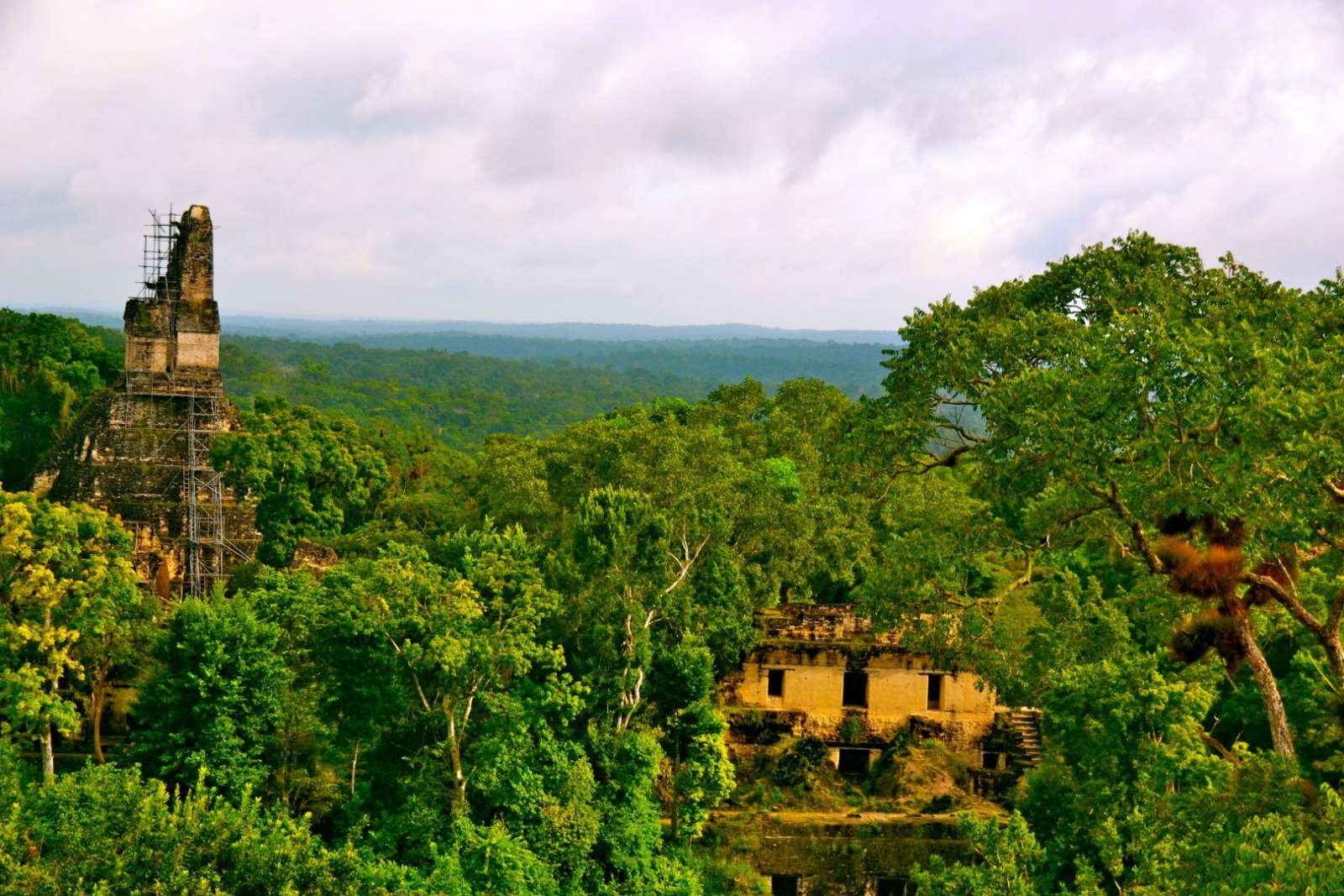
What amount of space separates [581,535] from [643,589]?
4.67ft

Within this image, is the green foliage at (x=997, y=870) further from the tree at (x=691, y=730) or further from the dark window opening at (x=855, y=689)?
the dark window opening at (x=855, y=689)

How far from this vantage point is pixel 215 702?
2331 centimetres

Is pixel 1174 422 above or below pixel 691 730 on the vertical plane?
above

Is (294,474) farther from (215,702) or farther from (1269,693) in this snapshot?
(1269,693)

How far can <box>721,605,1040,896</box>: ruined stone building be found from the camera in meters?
30.3

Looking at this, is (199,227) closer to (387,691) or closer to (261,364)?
(387,691)

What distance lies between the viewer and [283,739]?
2402 centimetres

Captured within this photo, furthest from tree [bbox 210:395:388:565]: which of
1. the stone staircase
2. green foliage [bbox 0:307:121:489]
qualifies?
the stone staircase

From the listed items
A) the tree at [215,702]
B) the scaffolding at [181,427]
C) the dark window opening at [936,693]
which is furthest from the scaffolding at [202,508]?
the dark window opening at [936,693]

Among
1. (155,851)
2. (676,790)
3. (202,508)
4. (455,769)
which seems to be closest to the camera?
(155,851)

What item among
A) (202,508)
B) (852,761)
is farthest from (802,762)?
(202,508)

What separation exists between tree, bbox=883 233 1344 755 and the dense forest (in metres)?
0.04

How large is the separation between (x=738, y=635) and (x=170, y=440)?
61.1 ft

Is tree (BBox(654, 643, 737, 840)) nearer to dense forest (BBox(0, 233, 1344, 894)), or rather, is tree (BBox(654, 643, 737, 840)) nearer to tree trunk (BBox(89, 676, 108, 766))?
dense forest (BBox(0, 233, 1344, 894))
